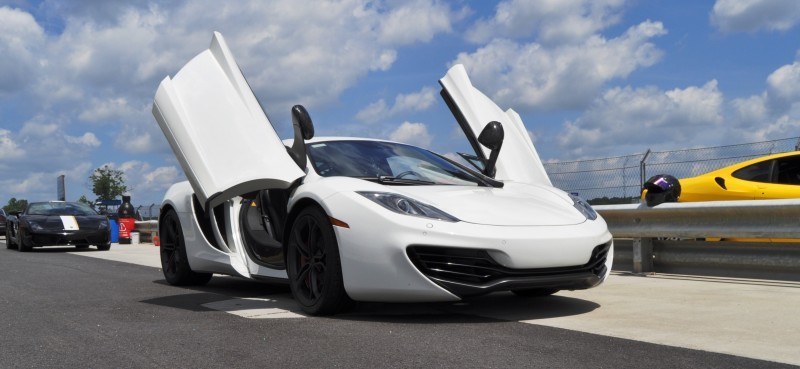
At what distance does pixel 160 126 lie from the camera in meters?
5.94

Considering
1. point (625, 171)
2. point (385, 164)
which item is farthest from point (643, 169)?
point (385, 164)

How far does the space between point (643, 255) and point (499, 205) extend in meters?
3.32

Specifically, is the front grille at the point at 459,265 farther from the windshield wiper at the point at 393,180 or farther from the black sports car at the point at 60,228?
the black sports car at the point at 60,228

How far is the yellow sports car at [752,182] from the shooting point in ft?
25.4

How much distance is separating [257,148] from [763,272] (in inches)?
171

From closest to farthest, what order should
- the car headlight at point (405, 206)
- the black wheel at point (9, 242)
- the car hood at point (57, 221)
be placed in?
the car headlight at point (405, 206) → the car hood at point (57, 221) → the black wheel at point (9, 242)

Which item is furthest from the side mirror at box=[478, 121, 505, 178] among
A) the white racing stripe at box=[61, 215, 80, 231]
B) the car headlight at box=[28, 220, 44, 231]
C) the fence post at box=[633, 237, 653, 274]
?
the car headlight at box=[28, 220, 44, 231]

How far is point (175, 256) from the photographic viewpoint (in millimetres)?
7223

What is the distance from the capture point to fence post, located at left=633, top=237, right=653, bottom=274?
24.7ft

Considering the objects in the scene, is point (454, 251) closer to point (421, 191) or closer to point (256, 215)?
point (421, 191)

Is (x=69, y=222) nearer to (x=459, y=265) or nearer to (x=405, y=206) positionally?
(x=405, y=206)

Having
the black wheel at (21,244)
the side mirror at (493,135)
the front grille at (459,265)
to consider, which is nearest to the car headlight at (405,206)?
the front grille at (459,265)

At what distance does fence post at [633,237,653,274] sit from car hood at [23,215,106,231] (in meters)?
11.8

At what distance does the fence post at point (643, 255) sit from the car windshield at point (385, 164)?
2.55m
